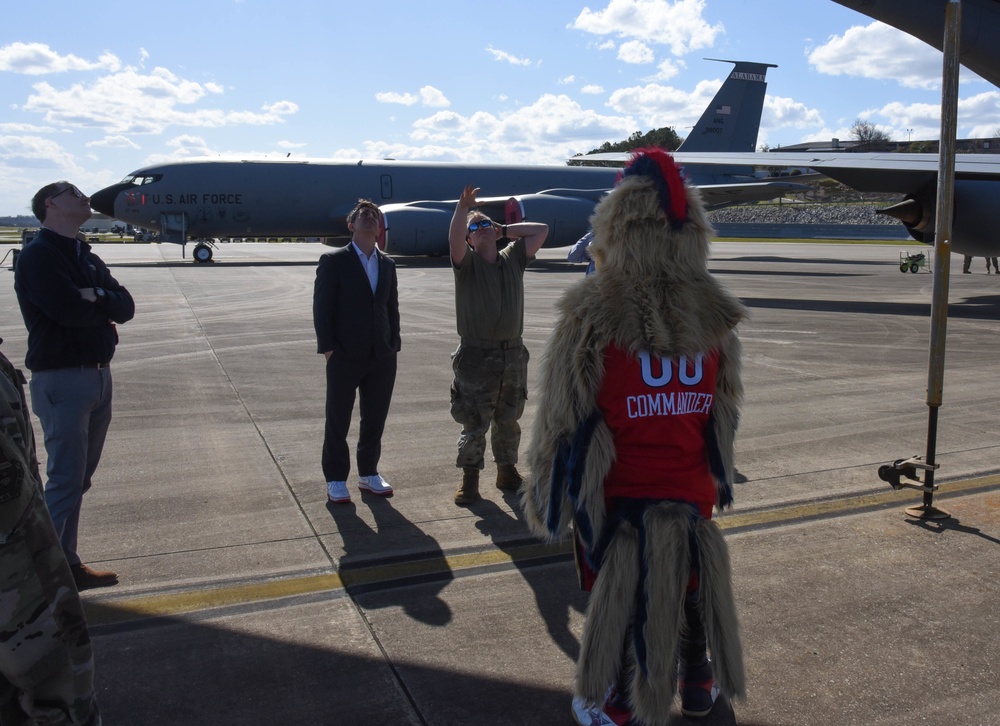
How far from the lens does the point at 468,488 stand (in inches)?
215

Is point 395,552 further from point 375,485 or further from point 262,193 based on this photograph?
point 262,193

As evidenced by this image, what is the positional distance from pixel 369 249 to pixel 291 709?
3.10 m

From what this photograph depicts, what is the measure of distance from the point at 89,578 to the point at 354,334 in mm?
2051

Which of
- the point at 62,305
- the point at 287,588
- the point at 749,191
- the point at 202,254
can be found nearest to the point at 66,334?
the point at 62,305

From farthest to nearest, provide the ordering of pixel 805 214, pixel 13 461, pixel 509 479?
1. pixel 805 214
2. pixel 509 479
3. pixel 13 461

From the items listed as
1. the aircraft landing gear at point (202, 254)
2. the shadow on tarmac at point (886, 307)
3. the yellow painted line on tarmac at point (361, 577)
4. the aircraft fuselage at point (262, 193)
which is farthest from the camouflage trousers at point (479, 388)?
the aircraft landing gear at point (202, 254)

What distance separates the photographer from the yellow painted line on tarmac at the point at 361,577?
13.0 ft

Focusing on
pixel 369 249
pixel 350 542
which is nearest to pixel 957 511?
pixel 350 542

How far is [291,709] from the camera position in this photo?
124 inches

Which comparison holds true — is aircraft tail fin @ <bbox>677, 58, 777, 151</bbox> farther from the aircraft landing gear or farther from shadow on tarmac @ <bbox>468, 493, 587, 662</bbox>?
shadow on tarmac @ <bbox>468, 493, 587, 662</bbox>

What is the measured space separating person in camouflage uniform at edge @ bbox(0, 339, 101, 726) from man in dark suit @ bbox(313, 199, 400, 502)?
11.4 ft

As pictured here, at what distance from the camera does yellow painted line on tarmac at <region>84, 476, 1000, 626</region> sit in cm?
398

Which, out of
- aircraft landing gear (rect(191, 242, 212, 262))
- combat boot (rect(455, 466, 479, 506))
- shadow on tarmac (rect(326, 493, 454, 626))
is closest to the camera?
shadow on tarmac (rect(326, 493, 454, 626))

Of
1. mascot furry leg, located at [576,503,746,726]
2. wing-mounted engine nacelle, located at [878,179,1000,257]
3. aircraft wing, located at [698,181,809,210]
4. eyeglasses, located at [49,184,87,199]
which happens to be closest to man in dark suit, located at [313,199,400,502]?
eyeglasses, located at [49,184,87,199]
